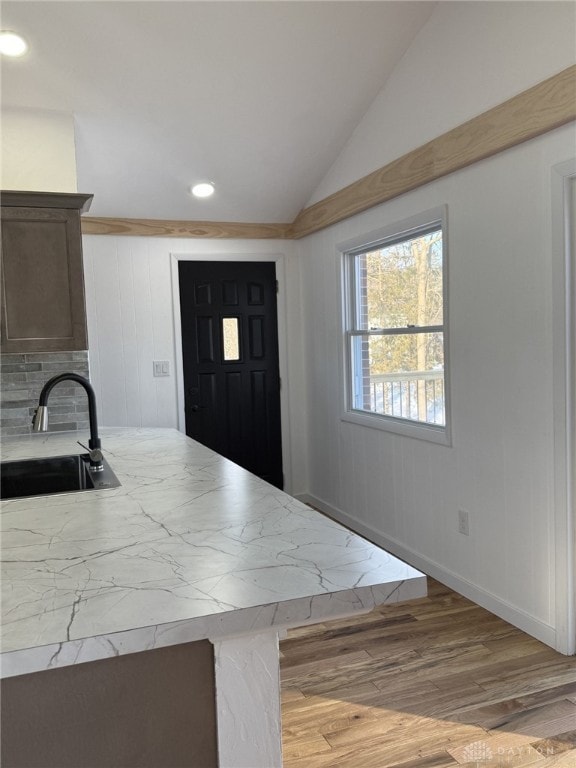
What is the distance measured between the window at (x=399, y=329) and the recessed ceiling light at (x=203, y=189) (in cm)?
101

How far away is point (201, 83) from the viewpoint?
3162 millimetres

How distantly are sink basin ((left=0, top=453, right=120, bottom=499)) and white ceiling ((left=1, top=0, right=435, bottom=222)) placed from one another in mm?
1854

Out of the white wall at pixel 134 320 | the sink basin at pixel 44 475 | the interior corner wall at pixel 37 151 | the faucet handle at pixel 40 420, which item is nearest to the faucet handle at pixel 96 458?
the sink basin at pixel 44 475

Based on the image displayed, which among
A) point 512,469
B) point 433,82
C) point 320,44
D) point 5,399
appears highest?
point 320,44

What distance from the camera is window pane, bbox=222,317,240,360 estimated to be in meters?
4.65

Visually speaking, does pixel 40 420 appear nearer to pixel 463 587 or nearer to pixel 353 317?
pixel 463 587

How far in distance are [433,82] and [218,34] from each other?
1.07 m

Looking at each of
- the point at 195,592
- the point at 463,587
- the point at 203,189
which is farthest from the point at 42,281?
the point at 463,587

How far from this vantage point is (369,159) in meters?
3.66

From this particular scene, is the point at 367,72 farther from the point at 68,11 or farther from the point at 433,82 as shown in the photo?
the point at 68,11

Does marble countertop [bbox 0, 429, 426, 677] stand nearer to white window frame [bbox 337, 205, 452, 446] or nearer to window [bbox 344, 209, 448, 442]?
white window frame [bbox 337, 205, 452, 446]

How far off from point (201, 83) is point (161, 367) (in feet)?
6.52

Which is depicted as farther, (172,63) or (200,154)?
(200,154)

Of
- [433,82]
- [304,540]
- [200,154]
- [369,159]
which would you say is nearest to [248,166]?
[200,154]
